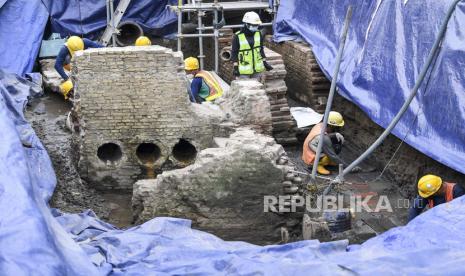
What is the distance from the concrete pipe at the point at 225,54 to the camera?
45.9 feet

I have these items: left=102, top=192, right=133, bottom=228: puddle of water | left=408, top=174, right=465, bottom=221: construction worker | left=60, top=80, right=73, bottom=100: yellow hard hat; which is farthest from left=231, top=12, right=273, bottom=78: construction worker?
left=408, top=174, right=465, bottom=221: construction worker

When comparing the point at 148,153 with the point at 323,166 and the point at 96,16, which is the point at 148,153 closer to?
the point at 323,166

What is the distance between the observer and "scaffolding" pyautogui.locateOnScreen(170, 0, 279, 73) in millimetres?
13523

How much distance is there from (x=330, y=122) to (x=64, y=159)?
4.03m

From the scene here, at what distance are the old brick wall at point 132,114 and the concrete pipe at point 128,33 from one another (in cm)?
629

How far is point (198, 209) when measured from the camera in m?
8.36

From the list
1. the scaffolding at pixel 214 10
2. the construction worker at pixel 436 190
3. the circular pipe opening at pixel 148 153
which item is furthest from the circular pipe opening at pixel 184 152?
the scaffolding at pixel 214 10

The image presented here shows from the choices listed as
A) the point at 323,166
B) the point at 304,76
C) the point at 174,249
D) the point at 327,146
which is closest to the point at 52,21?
the point at 304,76

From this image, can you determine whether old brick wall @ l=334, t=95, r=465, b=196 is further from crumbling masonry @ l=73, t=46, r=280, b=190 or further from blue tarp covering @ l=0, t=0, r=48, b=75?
blue tarp covering @ l=0, t=0, r=48, b=75

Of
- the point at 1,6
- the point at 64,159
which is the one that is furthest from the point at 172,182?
the point at 1,6

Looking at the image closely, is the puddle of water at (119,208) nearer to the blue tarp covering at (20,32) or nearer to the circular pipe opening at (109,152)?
the circular pipe opening at (109,152)

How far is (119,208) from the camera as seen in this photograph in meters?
9.37

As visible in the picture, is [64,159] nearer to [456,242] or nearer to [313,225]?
[313,225]

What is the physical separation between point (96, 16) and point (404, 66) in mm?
8176
